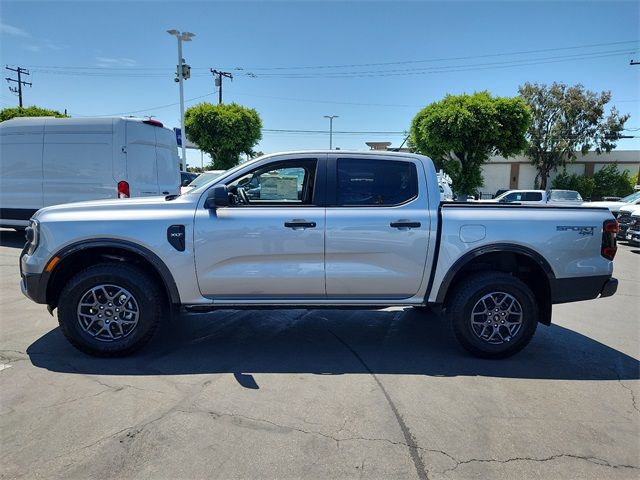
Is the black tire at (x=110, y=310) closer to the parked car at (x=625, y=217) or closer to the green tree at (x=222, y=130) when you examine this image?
the parked car at (x=625, y=217)

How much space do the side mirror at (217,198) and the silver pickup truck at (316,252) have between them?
1 cm

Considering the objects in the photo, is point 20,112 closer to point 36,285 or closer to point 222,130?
point 222,130

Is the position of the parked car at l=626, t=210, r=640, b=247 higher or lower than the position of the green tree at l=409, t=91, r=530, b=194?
lower

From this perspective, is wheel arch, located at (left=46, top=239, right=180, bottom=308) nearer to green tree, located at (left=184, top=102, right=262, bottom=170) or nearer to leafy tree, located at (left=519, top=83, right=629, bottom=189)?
green tree, located at (left=184, top=102, right=262, bottom=170)

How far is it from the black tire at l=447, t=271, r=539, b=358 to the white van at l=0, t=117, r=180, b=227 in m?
7.46

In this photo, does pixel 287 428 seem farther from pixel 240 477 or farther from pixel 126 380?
pixel 126 380

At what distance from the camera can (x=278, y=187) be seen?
4414mm

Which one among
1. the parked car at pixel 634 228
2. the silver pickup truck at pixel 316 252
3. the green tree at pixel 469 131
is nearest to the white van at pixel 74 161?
the silver pickup truck at pixel 316 252

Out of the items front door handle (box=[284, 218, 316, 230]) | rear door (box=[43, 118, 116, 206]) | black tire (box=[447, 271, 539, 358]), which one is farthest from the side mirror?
rear door (box=[43, 118, 116, 206])

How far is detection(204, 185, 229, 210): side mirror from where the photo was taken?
391 centimetres

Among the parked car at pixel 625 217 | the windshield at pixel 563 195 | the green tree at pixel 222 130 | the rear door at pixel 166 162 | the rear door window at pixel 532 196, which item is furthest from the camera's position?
the green tree at pixel 222 130

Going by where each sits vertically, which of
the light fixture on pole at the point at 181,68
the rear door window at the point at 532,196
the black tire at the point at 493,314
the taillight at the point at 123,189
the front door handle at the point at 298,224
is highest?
the light fixture on pole at the point at 181,68

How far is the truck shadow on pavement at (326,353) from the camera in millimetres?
3941

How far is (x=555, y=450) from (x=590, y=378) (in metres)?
1.41
